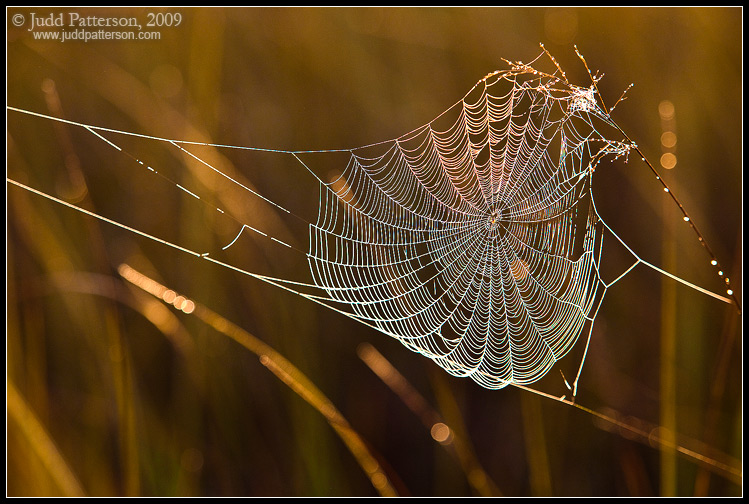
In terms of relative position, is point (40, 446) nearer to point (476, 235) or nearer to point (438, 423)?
point (438, 423)

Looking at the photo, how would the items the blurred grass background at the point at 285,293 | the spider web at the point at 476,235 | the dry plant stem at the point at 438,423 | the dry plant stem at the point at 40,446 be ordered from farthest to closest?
1. the spider web at the point at 476,235
2. the blurred grass background at the point at 285,293
3. the dry plant stem at the point at 438,423
4. the dry plant stem at the point at 40,446

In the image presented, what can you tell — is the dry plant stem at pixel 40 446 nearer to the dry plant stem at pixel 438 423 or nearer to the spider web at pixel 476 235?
the spider web at pixel 476 235

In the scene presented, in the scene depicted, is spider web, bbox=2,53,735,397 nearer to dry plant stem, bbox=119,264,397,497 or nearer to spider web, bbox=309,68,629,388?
spider web, bbox=309,68,629,388

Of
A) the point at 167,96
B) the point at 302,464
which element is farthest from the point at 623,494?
the point at 167,96

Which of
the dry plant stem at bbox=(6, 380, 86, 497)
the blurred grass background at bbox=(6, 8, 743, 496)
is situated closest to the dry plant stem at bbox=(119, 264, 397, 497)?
the blurred grass background at bbox=(6, 8, 743, 496)

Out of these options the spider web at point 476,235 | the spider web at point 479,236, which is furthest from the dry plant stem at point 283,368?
the spider web at point 479,236

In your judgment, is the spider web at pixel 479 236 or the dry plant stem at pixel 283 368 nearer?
the dry plant stem at pixel 283 368

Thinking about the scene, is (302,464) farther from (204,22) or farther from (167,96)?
(204,22)
